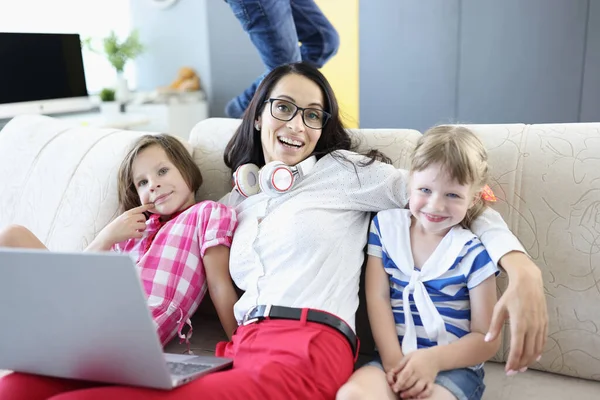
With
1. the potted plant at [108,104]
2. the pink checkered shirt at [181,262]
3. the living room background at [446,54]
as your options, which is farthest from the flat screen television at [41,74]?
the pink checkered shirt at [181,262]

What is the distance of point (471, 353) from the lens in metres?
1.12

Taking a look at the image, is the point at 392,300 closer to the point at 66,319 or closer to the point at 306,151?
the point at 306,151

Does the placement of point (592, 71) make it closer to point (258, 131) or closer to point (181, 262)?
point (258, 131)

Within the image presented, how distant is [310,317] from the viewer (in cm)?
118

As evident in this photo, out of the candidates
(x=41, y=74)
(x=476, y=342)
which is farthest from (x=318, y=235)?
Answer: (x=41, y=74)

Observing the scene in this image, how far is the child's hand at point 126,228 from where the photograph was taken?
1456 millimetres

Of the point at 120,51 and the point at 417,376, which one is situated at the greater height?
the point at 120,51

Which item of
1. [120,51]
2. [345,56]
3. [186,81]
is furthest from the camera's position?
[186,81]

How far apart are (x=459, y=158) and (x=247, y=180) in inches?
22.1

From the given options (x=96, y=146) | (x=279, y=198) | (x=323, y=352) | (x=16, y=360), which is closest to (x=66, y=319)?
(x=16, y=360)

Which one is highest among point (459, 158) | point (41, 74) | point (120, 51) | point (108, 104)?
point (120, 51)

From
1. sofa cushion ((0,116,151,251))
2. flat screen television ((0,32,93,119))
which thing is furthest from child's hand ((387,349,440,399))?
flat screen television ((0,32,93,119))

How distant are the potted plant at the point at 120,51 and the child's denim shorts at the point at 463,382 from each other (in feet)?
11.3

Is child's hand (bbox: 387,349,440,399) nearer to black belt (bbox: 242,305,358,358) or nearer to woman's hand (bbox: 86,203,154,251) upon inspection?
black belt (bbox: 242,305,358,358)
